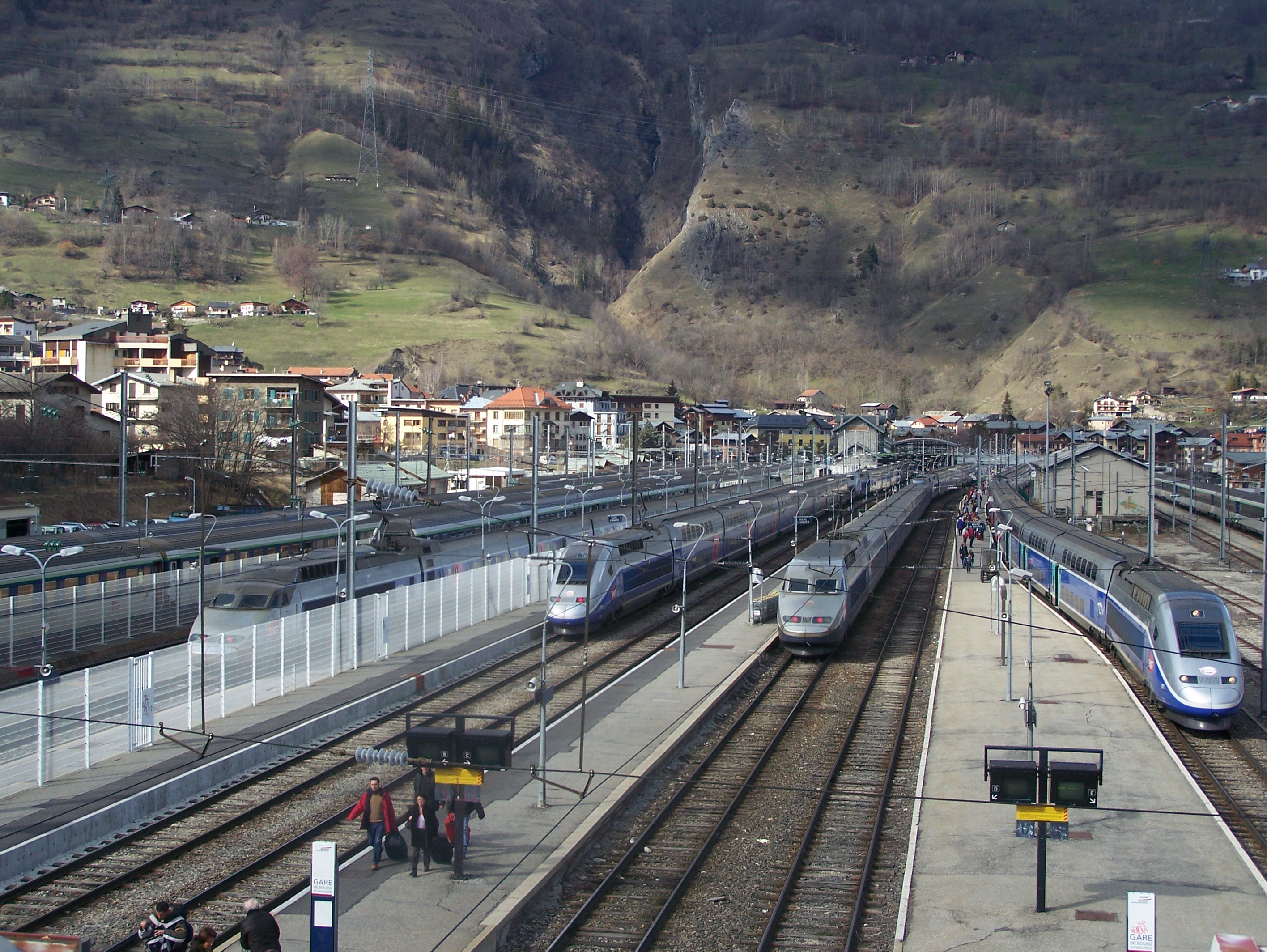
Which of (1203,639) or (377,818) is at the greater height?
(1203,639)

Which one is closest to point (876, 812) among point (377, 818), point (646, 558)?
point (377, 818)

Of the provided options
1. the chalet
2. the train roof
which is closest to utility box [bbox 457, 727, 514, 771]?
the train roof

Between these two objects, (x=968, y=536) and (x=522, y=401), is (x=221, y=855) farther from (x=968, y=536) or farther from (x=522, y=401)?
(x=522, y=401)

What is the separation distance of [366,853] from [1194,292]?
624 feet

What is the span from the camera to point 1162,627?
22.1m

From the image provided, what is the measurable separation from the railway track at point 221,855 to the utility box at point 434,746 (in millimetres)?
2424

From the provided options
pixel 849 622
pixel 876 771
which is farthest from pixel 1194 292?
pixel 876 771

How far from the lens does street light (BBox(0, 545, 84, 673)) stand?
83.6ft

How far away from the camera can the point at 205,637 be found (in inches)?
920

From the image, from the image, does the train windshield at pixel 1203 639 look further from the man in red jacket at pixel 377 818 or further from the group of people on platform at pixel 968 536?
the group of people on platform at pixel 968 536

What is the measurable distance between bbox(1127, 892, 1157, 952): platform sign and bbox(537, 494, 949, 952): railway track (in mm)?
3363

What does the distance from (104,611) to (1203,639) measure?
26.3m

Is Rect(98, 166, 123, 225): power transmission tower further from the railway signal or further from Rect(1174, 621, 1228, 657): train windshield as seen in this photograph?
the railway signal

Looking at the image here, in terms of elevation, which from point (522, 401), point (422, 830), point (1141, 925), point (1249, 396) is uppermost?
point (1249, 396)
